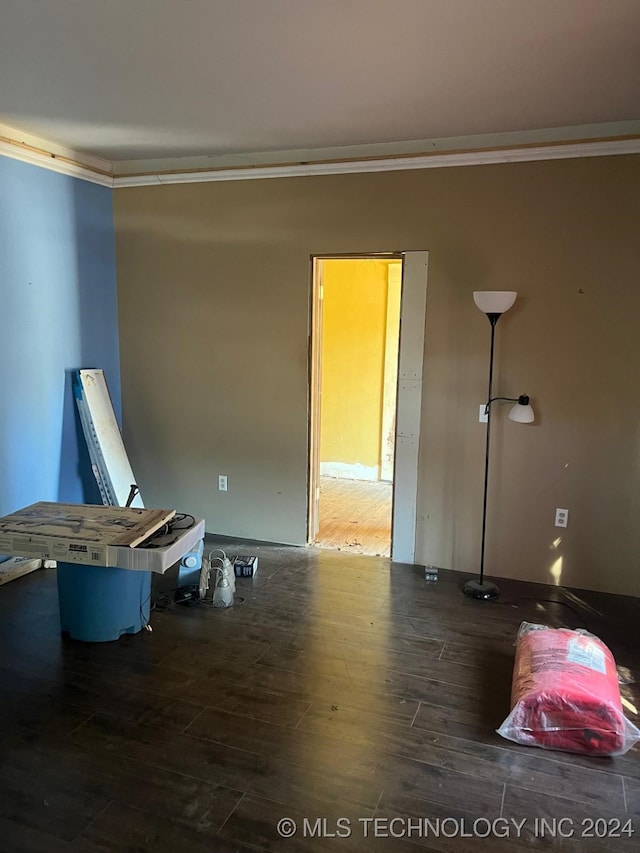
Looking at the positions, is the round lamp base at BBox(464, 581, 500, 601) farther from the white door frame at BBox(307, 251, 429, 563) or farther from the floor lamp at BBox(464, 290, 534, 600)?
the white door frame at BBox(307, 251, 429, 563)

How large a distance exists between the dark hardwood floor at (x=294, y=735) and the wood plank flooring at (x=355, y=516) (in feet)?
3.00

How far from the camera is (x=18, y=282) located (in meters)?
3.68

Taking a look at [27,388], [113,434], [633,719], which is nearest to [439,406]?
[633,719]

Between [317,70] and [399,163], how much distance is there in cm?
118

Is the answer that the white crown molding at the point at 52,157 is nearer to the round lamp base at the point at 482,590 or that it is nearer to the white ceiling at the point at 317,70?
the white ceiling at the point at 317,70

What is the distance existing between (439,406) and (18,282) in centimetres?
272

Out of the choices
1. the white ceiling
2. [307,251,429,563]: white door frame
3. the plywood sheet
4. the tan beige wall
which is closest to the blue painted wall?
the tan beige wall

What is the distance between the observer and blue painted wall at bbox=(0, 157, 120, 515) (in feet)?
12.0

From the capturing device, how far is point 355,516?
199 inches

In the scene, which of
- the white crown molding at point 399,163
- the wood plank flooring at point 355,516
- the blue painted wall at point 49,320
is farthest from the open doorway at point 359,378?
the blue painted wall at point 49,320

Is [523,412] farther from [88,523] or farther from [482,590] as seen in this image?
[88,523]

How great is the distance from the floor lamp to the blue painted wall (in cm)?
269

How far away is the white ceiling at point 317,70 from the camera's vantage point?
2.13 metres

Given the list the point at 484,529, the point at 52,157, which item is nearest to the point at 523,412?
the point at 484,529
